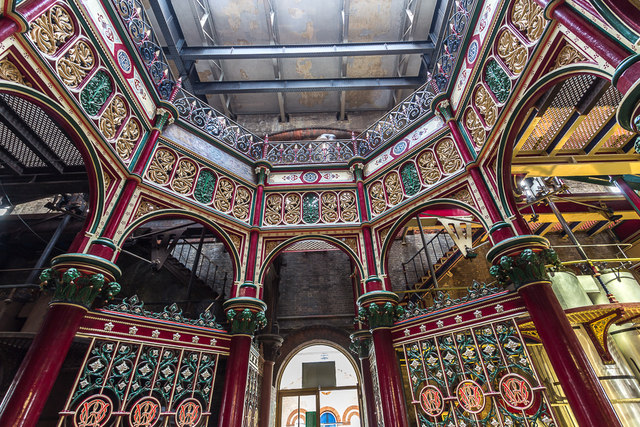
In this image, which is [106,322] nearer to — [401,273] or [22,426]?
[22,426]

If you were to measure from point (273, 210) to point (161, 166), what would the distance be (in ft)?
8.38

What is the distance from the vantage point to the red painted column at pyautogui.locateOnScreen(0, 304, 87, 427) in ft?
10.5

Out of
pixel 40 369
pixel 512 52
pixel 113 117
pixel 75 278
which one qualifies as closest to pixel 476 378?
pixel 512 52

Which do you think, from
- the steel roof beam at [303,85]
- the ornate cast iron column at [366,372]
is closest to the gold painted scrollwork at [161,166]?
the ornate cast iron column at [366,372]

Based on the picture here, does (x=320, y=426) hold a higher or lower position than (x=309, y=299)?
lower

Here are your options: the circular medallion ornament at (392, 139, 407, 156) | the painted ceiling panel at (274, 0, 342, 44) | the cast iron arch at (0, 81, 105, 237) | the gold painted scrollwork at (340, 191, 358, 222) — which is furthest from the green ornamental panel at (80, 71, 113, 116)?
the painted ceiling panel at (274, 0, 342, 44)

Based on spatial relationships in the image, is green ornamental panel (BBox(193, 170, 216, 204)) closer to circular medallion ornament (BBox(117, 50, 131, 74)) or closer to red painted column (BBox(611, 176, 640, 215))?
circular medallion ornament (BBox(117, 50, 131, 74))

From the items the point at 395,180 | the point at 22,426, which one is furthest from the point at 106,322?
the point at 395,180

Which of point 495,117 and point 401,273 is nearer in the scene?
point 495,117

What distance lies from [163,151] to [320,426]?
310 inches

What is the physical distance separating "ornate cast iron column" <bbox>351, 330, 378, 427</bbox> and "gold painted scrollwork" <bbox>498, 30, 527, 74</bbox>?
5.42 m

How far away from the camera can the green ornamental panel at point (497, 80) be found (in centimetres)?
429

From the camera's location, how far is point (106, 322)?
4230 mm

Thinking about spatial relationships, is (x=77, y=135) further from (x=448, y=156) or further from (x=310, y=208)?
(x=448, y=156)
